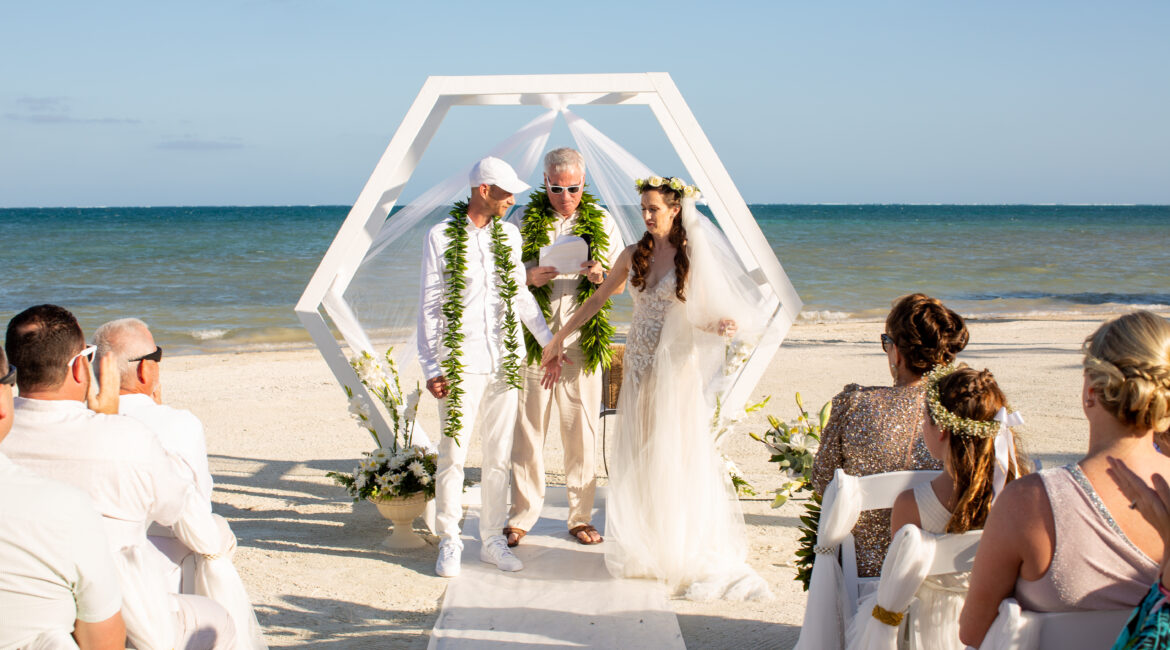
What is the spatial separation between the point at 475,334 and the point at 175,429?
1.92m

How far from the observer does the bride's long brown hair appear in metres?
4.64

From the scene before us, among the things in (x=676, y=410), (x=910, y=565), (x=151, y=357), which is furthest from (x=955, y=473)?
(x=151, y=357)

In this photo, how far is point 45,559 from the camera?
6.51 ft

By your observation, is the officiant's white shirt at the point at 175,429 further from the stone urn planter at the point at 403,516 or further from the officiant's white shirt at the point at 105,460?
the stone urn planter at the point at 403,516

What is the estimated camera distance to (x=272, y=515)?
19.4ft

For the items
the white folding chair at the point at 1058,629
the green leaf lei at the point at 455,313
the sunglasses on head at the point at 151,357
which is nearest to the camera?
the white folding chair at the point at 1058,629

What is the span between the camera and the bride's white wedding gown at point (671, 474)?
182 inches

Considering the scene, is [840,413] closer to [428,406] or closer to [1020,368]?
[428,406]

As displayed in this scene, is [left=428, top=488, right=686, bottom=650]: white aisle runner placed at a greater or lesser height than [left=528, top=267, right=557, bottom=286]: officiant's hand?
lesser

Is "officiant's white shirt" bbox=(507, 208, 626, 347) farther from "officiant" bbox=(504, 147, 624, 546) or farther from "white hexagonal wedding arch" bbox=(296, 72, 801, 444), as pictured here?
"white hexagonal wedding arch" bbox=(296, 72, 801, 444)

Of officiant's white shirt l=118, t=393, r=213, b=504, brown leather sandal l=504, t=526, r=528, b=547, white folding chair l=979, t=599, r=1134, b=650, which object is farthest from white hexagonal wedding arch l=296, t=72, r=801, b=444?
white folding chair l=979, t=599, r=1134, b=650

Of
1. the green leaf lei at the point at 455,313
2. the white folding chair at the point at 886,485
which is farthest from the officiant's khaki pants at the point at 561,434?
the white folding chair at the point at 886,485

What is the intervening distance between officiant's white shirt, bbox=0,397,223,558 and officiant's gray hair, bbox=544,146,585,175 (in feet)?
9.19

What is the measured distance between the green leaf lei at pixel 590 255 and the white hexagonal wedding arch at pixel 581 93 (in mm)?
623
